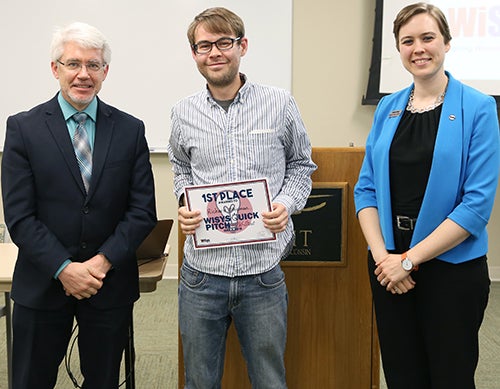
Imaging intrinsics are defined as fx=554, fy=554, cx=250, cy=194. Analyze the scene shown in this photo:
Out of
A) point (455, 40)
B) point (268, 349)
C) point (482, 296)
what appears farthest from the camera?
point (455, 40)

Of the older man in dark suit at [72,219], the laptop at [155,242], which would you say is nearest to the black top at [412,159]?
the older man in dark suit at [72,219]

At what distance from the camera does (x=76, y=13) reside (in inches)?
186

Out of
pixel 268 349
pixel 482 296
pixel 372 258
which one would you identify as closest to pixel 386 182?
pixel 372 258

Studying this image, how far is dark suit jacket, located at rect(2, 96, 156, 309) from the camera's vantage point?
177cm

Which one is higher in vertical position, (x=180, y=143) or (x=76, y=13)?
(x=76, y=13)

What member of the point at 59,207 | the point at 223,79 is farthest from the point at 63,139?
the point at 223,79

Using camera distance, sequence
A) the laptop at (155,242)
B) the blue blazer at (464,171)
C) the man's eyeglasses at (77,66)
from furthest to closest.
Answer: the laptop at (155,242) < the man's eyeglasses at (77,66) < the blue blazer at (464,171)

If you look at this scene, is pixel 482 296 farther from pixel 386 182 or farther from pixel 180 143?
pixel 180 143

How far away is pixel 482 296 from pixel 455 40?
11.5 feet

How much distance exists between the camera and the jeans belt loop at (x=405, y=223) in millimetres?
1800

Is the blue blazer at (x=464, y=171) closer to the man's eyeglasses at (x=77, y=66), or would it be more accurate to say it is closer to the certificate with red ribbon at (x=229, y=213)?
the certificate with red ribbon at (x=229, y=213)

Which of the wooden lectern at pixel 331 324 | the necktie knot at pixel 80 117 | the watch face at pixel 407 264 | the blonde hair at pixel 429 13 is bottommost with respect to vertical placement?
the wooden lectern at pixel 331 324

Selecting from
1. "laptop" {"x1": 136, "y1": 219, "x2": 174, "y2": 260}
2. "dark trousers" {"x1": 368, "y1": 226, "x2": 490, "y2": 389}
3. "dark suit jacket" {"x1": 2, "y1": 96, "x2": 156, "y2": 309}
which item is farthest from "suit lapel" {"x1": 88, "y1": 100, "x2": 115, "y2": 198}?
"dark trousers" {"x1": 368, "y1": 226, "x2": 490, "y2": 389}

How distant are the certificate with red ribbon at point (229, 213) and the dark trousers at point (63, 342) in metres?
0.41
